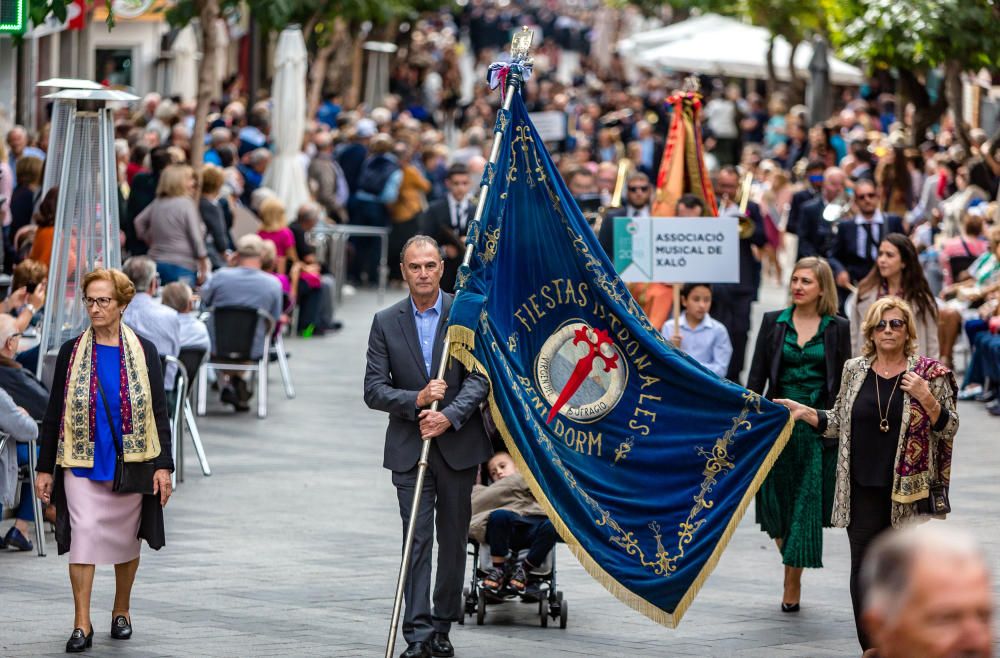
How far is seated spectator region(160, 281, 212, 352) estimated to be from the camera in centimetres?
1298

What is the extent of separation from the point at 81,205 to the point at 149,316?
3.12ft

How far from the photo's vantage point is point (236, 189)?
67.8ft

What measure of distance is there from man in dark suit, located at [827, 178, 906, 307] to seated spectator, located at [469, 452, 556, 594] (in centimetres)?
682

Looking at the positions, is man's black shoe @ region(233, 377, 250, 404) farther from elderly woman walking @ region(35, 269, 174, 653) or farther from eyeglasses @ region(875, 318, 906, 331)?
eyeglasses @ region(875, 318, 906, 331)

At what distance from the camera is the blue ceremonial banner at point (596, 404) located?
8.18m

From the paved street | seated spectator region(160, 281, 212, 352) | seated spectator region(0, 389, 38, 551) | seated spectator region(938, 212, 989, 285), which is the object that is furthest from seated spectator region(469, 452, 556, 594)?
seated spectator region(938, 212, 989, 285)

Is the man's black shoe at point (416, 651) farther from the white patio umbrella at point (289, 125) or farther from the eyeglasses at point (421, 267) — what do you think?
the white patio umbrella at point (289, 125)

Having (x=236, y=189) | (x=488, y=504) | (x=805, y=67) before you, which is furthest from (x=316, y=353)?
(x=805, y=67)

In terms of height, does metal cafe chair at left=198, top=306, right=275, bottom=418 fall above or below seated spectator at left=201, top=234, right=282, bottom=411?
below

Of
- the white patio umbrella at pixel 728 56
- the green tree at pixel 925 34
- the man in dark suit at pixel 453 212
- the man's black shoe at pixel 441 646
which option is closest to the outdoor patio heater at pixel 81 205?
the man in dark suit at pixel 453 212

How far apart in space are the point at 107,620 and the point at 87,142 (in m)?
3.91

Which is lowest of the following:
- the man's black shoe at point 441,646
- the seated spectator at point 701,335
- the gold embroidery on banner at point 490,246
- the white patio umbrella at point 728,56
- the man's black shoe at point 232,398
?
the man's black shoe at point 232,398

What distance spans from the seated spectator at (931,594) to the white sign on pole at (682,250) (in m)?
9.20

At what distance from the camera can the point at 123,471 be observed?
8.29m
